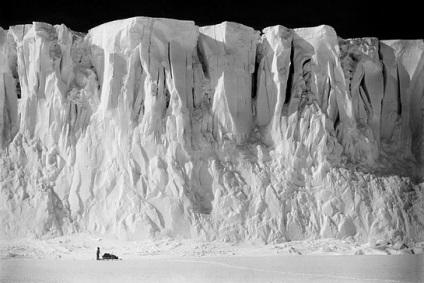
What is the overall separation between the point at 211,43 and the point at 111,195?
7.82 meters

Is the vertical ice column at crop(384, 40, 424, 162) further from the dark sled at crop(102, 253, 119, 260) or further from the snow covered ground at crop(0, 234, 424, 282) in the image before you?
the dark sled at crop(102, 253, 119, 260)

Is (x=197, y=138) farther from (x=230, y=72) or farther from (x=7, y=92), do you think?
(x=7, y=92)

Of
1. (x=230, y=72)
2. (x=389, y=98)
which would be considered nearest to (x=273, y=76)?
(x=230, y=72)

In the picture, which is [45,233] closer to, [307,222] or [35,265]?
[35,265]

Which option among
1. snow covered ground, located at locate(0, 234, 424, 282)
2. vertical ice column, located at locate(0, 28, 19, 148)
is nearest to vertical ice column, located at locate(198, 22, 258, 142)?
snow covered ground, located at locate(0, 234, 424, 282)

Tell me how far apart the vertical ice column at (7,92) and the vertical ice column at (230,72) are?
8008mm

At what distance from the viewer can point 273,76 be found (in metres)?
39.0

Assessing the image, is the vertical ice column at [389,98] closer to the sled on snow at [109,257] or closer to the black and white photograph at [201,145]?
the black and white photograph at [201,145]

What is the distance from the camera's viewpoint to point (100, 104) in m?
37.8

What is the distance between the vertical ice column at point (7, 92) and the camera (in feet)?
125

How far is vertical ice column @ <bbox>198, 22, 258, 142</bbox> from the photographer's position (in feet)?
125

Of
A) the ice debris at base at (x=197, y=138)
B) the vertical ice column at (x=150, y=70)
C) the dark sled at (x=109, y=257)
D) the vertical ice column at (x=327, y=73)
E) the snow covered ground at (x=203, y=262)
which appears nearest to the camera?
the snow covered ground at (x=203, y=262)

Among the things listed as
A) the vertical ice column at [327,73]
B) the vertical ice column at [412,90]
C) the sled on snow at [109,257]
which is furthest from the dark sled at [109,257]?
the vertical ice column at [412,90]

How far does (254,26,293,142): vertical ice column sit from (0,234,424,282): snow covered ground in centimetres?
622
